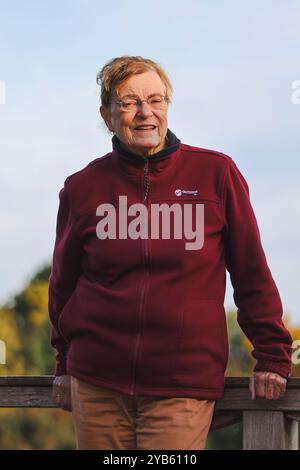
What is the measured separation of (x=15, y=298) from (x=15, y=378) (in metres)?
43.4

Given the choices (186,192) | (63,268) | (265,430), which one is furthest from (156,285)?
(265,430)

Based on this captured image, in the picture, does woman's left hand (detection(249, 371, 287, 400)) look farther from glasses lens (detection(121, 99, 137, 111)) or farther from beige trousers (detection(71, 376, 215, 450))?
glasses lens (detection(121, 99, 137, 111))

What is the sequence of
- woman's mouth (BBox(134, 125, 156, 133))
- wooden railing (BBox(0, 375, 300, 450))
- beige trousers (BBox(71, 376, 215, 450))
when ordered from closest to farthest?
beige trousers (BBox(71, 376, 215, 450)) → woman's mouth (BBox(134, 125, 156, 133)) → wooden railing (BBox(0, 375, 300, 450))

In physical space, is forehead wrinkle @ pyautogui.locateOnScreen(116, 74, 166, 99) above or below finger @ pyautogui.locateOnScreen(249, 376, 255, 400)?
above

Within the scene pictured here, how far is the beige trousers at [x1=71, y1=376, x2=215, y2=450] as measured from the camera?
Result: 2.97m

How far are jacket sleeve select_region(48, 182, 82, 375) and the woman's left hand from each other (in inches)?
26.3

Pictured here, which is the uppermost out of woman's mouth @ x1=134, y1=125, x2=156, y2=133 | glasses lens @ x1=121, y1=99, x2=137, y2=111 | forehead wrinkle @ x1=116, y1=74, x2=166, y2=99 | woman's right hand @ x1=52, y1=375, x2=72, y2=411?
forehead wrinkle @ x1=116, y1=74, x2=166, y2=99

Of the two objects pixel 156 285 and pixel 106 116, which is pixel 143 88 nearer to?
pixel 106 116

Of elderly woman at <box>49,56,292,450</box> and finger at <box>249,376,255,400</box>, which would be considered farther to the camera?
finger at <box>249,376,255,400</box>

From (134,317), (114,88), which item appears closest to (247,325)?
(134,317)

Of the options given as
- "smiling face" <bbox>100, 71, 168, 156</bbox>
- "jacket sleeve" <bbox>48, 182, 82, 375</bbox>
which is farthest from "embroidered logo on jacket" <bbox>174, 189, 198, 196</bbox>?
"jacket sleeve" <bbox>48, 182, 82, 375</bbox>

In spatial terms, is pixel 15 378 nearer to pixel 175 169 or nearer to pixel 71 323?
pixel 71 323

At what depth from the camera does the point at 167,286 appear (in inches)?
117

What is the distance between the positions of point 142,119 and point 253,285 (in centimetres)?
65
